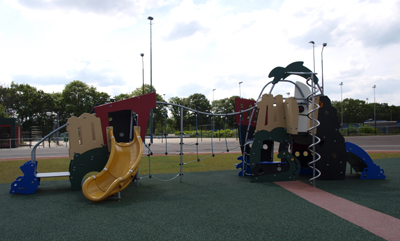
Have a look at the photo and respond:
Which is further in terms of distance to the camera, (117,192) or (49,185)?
(49,185)

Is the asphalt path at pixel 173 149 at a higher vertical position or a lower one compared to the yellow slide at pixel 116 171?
lower

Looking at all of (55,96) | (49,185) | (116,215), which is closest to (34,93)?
(55,96)

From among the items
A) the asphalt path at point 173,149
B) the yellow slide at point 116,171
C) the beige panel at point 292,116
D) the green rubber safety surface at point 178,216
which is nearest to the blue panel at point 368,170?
the green rubber safety surface at point 178,216

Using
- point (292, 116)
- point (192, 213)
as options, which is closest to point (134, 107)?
point (192, 213)

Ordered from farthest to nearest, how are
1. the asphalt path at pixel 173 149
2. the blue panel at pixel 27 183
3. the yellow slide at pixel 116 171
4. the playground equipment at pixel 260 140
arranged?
the asphalt path at pixel 173 149 < the playground equipment at pixel 260 140 < the blue panel at pixel 27 183 < the yellow slide at pixel 116 171

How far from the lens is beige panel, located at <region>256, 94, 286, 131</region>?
756 cm

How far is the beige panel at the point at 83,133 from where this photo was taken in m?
6.54

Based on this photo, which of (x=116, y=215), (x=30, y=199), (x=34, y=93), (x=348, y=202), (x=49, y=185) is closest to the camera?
(x=116, y=215)

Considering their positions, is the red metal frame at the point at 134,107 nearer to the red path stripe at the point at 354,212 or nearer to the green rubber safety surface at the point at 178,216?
the green rubber safety surface at the point at 178,216

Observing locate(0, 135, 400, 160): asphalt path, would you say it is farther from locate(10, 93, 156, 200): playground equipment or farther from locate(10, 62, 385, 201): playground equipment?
locate(10, 93, 156, 200): playground equipment

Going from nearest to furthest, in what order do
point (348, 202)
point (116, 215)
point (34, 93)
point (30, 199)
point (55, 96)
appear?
1. point (116, 215)
2. point (348, 202)
3. point (30, 199)
4. point (34, 93)
5. point (55, 96)

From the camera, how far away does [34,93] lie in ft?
189

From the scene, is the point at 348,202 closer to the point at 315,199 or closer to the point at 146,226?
the point at 315,199

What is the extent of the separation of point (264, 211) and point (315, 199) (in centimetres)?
152
